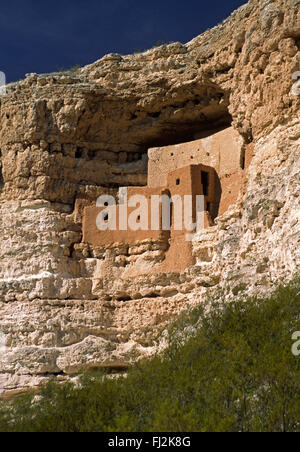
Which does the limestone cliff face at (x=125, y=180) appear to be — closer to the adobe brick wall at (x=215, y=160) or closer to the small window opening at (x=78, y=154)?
the small window opening at (x=78, y=154)

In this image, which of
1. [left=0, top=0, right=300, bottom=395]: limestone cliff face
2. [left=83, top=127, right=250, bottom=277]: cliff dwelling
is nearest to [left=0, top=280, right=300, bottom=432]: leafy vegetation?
[left=0, top=0, right=300, bottom=395]: limestone cliff face

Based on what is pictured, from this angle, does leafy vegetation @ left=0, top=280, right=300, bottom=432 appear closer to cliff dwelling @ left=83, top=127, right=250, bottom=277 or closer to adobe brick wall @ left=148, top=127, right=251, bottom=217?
cliff dwelling @ left=83, top=127, right=250, bottom=277

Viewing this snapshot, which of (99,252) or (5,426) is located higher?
Answer: (99,252)

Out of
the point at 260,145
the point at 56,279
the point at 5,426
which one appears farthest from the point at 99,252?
the point at 5,426

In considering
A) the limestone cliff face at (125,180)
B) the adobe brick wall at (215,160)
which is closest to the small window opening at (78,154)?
the limestone cliff face at (125,180)

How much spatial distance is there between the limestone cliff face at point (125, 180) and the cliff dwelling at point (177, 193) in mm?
383

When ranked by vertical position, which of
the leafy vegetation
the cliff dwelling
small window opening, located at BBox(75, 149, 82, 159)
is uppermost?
small window opening, located at BBox(75, 149, 82, 159)

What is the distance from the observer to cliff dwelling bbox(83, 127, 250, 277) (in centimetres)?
2111

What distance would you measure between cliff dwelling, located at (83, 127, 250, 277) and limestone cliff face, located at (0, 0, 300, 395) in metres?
0.38

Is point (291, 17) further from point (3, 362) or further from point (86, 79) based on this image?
point (3, 362)

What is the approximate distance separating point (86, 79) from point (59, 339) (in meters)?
8.76

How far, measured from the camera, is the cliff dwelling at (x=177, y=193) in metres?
21.1

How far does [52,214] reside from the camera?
23.5m

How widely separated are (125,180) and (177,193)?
136 inches
